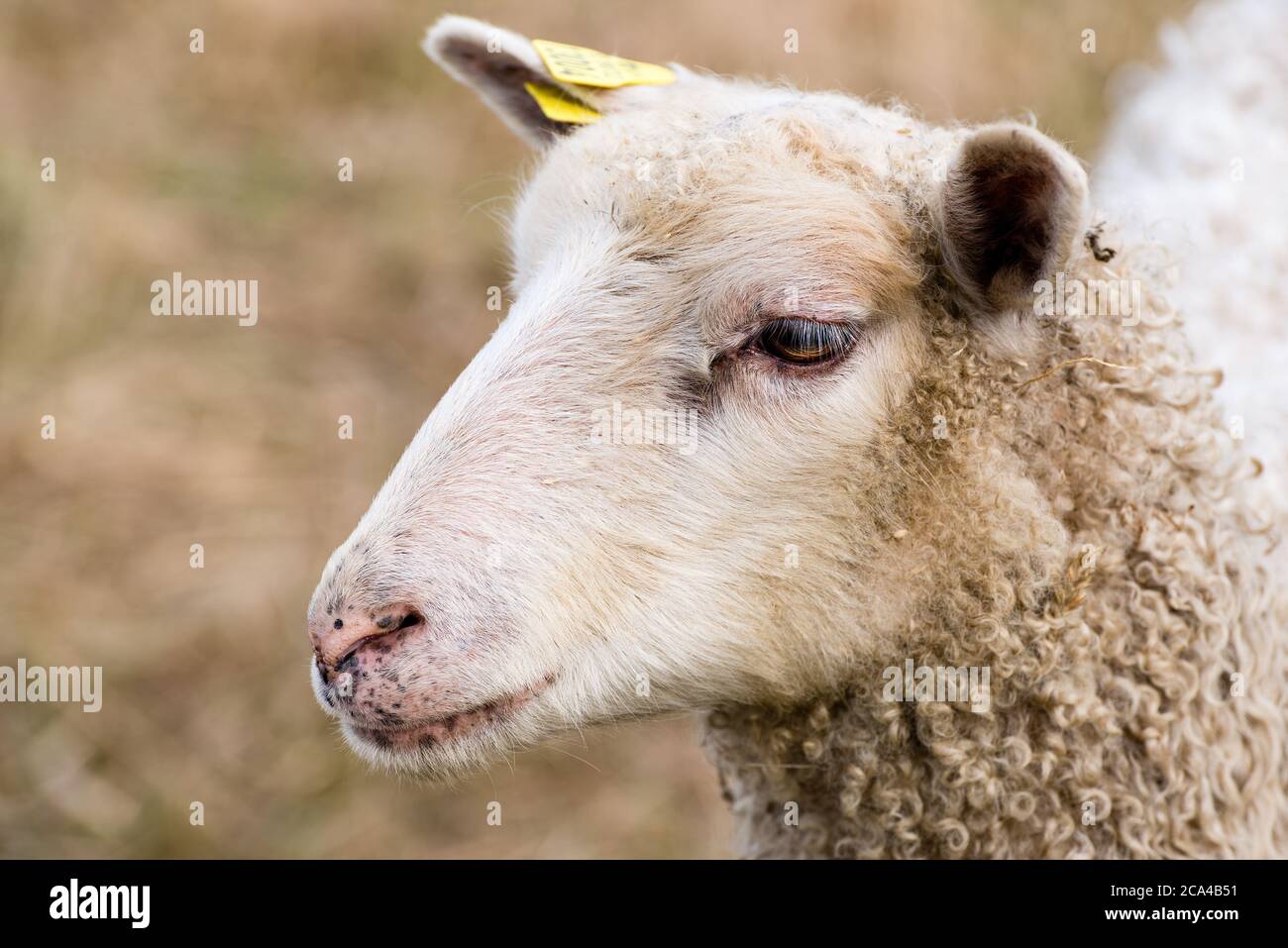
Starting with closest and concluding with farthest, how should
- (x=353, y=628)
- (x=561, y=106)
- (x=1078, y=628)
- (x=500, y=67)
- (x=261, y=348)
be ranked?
(x=353, y=628) < (x=1078, y=628) < (x=561, y=106) < (x=500, y=67) < (x=261, y=348)

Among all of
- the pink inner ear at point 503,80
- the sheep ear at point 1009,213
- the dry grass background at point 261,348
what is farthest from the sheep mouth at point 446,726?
the pink inner ear at point 503,80

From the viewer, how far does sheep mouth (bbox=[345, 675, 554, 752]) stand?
6.68ft

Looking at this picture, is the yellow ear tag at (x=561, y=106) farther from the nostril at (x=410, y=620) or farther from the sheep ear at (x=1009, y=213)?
the nostril at (x=410, y=620)

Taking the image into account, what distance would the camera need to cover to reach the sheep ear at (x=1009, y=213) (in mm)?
1939

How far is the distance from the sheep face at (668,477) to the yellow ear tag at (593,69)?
0.44 metres

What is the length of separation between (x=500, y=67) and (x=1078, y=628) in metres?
1.87

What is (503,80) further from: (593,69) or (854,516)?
(854,516)

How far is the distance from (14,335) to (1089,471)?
5.17 metres

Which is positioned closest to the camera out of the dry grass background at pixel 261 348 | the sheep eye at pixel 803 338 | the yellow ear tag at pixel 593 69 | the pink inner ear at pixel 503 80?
the sheep eye at pixel 803 338

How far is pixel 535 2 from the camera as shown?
771 cm

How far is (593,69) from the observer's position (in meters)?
2.62

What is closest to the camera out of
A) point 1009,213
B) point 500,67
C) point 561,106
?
point 1009,213

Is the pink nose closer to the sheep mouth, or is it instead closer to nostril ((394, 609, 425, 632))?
nostril ((394, 609, 425, 632))

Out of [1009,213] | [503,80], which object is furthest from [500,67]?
[1009,213]
